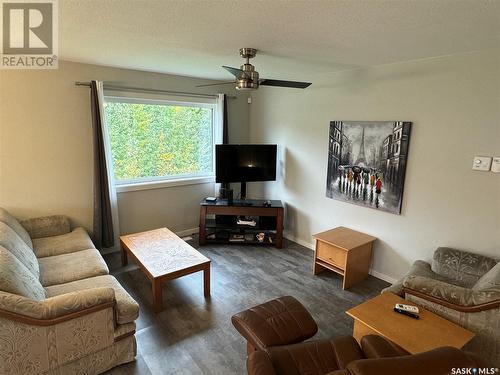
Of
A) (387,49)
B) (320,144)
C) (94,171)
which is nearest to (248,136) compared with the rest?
(320,144)

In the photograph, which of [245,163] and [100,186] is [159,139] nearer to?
[100,186]

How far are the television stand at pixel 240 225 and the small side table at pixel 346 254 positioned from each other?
0.88 metres

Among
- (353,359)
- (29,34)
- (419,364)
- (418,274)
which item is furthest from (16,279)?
(418,274)

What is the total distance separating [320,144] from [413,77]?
4.31 feet

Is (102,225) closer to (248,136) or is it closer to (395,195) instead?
(248,136)

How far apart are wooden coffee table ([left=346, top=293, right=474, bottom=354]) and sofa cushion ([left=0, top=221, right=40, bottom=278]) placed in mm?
2499

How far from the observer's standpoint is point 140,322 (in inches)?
102

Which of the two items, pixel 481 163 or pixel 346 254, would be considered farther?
pixel 346 254

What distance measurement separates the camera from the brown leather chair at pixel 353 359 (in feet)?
3.47

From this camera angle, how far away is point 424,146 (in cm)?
288

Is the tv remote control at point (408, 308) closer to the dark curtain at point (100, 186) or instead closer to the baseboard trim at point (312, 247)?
the baseboard trim at point (312, 247)

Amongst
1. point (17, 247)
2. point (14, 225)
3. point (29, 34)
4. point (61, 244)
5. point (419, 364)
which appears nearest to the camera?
point (419, 364)

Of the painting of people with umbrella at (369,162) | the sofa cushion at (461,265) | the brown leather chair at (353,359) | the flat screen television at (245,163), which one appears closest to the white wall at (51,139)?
the flat screen television at (245,163)

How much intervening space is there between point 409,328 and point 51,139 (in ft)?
12.6
